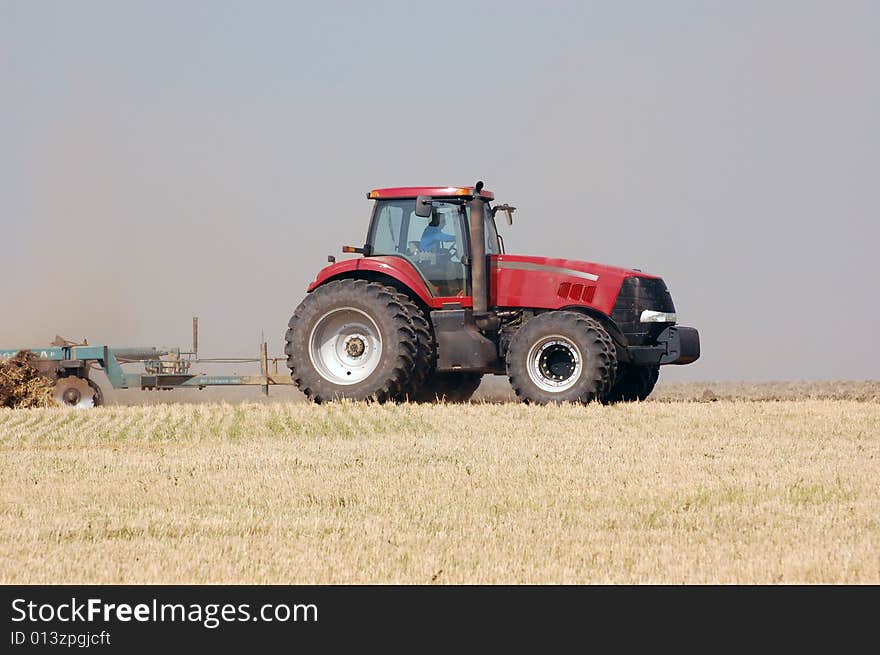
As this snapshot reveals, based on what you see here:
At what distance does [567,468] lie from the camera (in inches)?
430

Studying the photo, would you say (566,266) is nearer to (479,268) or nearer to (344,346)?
(479,268)

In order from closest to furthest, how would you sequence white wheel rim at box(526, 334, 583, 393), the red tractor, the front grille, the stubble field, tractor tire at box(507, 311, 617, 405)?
the stubble field < tractor tire at box(507, 311, 617, 405) < white wheel rim at box(526, 334, 583, 393) < the red tractor < the front grille

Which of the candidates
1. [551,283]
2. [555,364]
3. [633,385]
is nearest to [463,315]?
[551,283]

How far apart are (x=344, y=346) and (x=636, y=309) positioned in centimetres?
430

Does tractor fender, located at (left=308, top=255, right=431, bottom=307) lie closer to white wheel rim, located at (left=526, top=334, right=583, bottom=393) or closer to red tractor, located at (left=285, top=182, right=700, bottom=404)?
red tractor, located at (left=285, top=182, right=700, bottom=404)

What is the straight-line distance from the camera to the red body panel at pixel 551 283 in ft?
56.2

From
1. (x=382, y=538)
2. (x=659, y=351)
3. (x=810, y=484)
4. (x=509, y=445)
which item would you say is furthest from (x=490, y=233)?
(x=382, y=538)

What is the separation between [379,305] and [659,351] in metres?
3.95

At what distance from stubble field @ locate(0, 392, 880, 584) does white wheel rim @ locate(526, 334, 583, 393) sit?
1.08 m

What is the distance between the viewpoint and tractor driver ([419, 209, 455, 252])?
17.6 metres

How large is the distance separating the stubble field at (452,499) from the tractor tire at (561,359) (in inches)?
Result: 33.9

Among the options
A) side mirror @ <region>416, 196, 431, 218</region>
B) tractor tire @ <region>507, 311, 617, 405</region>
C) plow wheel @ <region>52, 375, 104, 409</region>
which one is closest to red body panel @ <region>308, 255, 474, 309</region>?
side mirror @ <region>416, 196, 431, 218</region>

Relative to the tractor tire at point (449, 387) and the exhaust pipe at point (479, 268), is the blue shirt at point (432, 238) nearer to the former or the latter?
the exhaust pipe at point (479, 268)

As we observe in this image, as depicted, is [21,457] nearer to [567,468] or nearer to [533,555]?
[567,468]
